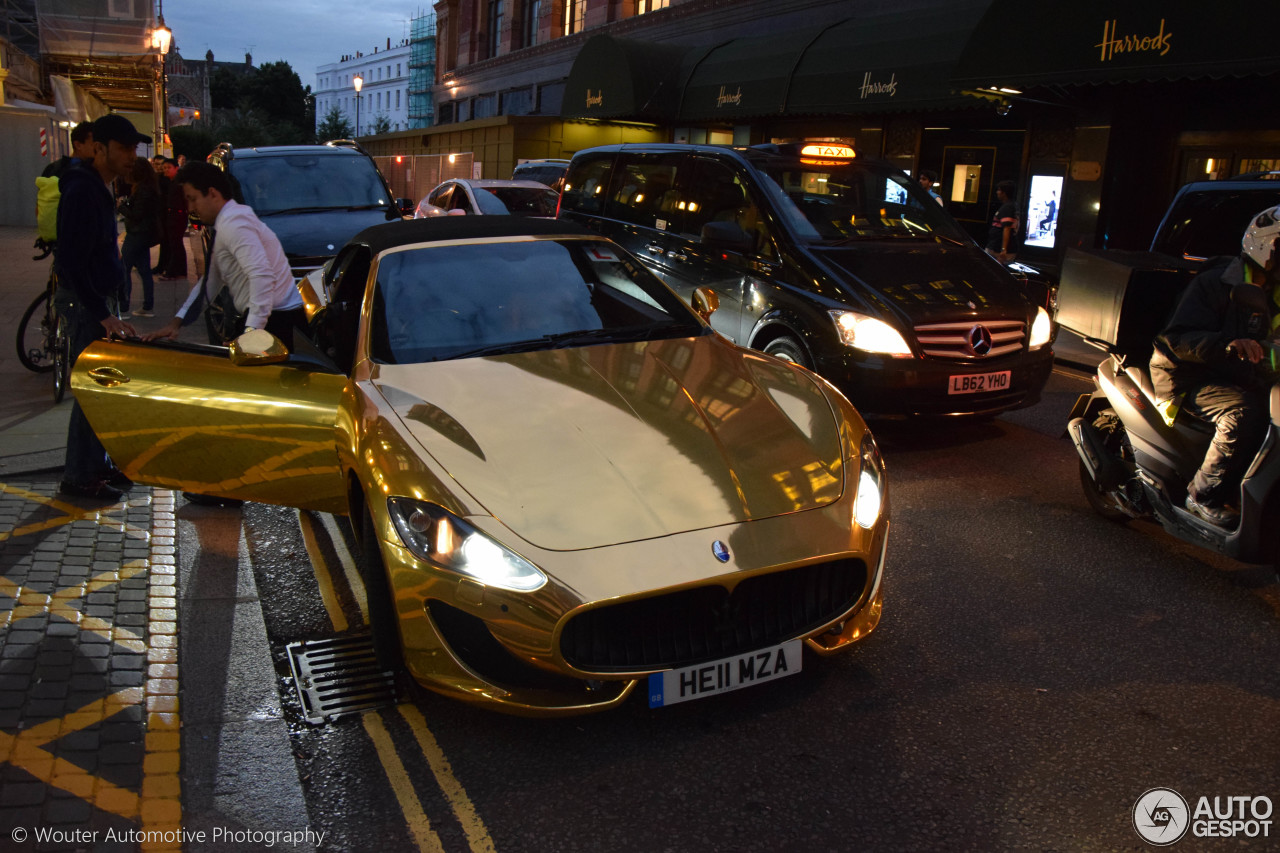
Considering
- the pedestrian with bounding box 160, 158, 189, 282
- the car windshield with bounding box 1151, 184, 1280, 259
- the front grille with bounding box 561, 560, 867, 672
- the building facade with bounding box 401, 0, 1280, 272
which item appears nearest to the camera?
the front grille with bounding box 561, 560, 867, 672

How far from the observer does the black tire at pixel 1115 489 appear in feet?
17.5

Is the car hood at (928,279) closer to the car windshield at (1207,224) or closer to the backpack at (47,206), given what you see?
the car windshield at (1207,224)

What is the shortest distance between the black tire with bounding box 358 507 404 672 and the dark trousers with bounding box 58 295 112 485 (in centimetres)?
270

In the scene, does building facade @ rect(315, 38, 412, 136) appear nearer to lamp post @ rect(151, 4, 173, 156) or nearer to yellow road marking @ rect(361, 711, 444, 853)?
lamp post @ rect(151, 4, 173, 156)

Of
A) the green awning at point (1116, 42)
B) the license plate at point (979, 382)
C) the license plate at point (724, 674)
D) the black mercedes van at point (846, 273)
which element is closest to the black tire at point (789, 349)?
the black mercedes van at point (846, 273)

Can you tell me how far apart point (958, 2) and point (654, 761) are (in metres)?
18.2

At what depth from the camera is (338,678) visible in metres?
3.80

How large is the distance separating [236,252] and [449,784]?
3.54 metres

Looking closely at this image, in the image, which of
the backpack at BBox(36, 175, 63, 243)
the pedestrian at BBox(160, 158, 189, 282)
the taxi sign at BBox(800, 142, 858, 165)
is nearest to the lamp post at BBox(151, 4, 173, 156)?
the pedestrian at BBox(160, 158, 189, 282)

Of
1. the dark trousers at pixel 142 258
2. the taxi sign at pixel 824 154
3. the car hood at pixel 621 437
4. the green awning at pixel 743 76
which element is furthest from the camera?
the green awning at pixel 743 76

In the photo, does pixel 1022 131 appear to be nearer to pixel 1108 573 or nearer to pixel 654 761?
pixel 1108 573

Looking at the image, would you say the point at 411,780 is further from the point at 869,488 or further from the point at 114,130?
the point at 114,130

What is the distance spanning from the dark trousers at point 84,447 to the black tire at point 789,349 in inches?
166

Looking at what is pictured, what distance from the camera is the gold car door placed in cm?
429
